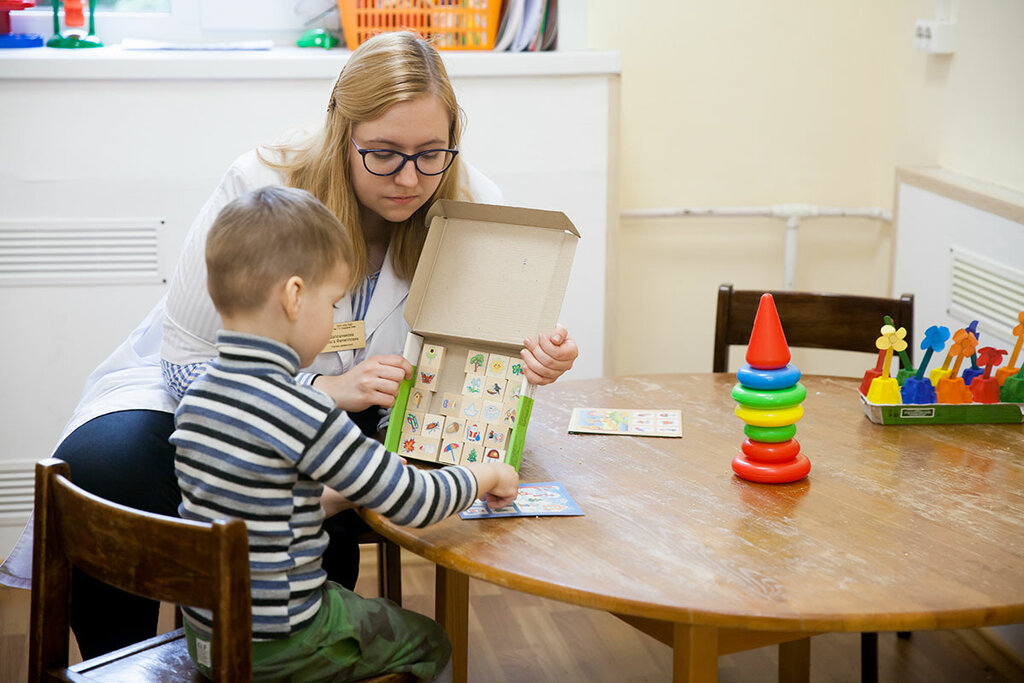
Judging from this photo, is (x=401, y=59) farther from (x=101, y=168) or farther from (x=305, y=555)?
(x=101, y=168)

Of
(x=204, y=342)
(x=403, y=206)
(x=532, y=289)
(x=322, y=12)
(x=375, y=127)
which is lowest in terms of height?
(x=204, y=342)

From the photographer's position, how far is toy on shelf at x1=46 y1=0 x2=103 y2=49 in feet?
9.36

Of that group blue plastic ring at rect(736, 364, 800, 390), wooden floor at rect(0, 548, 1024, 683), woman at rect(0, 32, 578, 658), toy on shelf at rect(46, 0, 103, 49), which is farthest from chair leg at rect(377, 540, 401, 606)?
toy on shelf at rect(46, 0, 103, 49)

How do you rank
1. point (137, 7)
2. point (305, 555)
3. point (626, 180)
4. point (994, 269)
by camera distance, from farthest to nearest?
point (626, 180) → point (137, 7) → point (994, 269) → point (305, 555)

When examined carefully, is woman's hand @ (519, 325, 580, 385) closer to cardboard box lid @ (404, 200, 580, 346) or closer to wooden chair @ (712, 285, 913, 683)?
cardboard box lid @ (404, 200, 580, 346)

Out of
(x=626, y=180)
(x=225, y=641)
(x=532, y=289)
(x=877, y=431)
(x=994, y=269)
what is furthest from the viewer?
(x=626, y=180)

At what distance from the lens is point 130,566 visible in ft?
4.22

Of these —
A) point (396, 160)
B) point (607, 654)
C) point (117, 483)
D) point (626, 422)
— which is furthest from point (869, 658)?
point (117, 483)

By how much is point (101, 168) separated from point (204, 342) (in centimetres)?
106

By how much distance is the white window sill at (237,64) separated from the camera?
2691mm

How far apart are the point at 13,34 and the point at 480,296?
189 centimetres

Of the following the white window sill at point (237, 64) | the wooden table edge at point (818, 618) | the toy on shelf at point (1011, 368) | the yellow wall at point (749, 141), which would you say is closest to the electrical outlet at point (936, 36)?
the yellow wall at point (749, 141)

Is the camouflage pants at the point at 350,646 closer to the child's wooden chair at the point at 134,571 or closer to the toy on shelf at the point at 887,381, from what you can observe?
the child's wooden chair at the point at 134,571

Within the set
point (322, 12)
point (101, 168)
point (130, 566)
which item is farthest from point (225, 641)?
point (322, 12)
